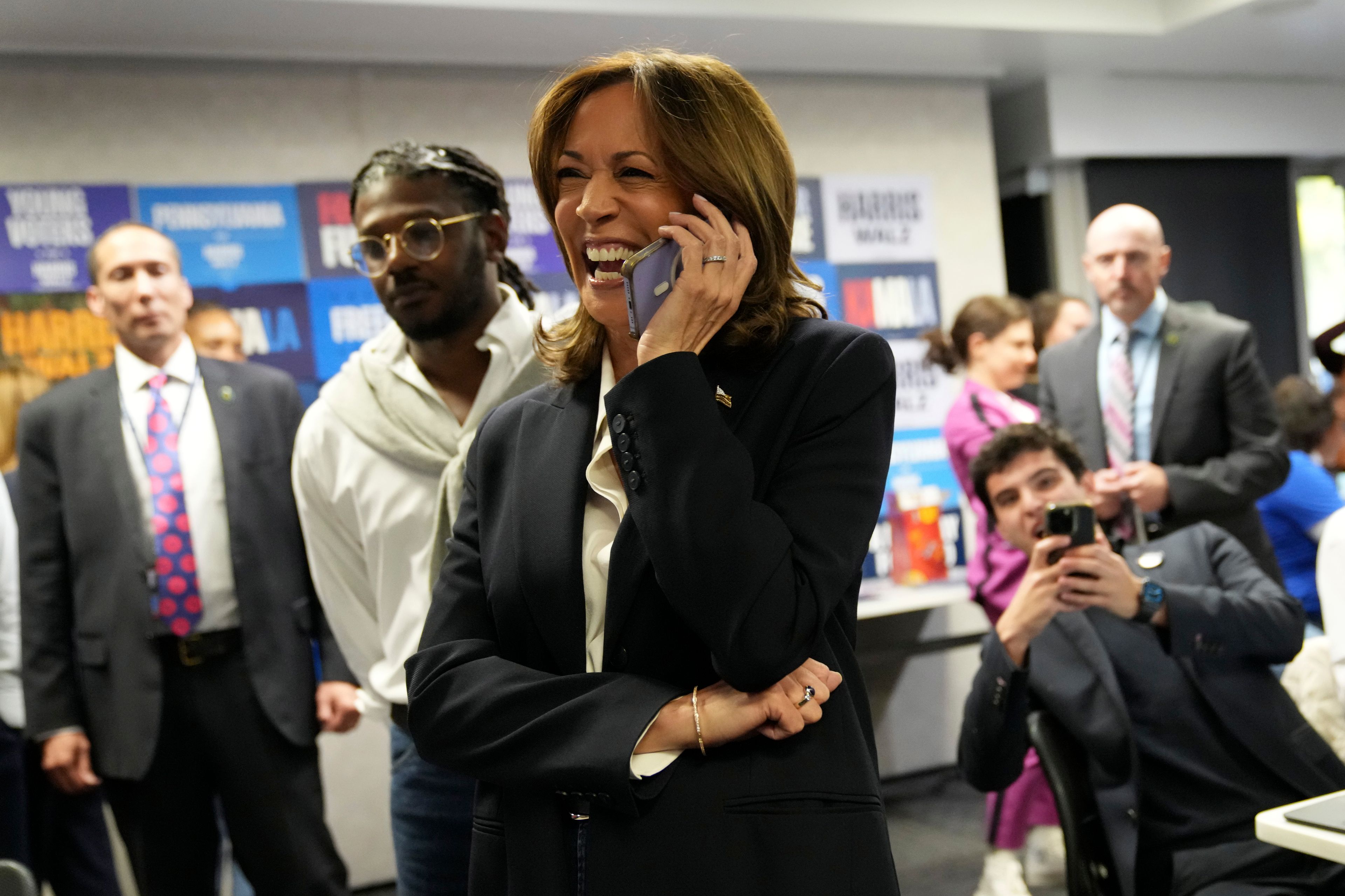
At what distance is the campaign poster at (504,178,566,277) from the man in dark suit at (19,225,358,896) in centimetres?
216

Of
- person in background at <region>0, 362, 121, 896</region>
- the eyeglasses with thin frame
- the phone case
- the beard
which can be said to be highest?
the eyeglasses with thin frame

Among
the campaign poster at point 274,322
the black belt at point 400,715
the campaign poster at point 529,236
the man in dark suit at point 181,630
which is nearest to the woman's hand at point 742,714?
the black belt at point 400,715

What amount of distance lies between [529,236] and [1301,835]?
13.2 ft

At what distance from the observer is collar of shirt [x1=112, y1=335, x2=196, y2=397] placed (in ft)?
9.89

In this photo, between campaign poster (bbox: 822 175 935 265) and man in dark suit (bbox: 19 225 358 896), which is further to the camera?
campaign poster (bbox: 822 175 935 265)

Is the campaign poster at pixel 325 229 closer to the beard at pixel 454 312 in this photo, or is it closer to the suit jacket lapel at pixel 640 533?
the beard at pixel 454 312

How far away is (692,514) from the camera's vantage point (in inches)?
43.4

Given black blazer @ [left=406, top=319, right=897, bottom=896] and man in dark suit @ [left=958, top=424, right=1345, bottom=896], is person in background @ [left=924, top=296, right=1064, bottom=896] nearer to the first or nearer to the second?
man in dark suit @ [left=958, top=424, right=1345, bottom=896]

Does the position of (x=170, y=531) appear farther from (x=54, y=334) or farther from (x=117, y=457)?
(x=54, y=334)

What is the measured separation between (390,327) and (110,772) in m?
1.32

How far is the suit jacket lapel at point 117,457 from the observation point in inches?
112

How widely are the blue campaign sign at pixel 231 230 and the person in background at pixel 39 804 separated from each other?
48.3 inches

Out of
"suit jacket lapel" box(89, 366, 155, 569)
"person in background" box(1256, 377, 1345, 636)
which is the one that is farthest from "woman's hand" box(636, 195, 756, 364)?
"person in background" box(1256, 377, 1345, 636)

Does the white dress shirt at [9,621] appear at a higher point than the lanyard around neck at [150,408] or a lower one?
lower
